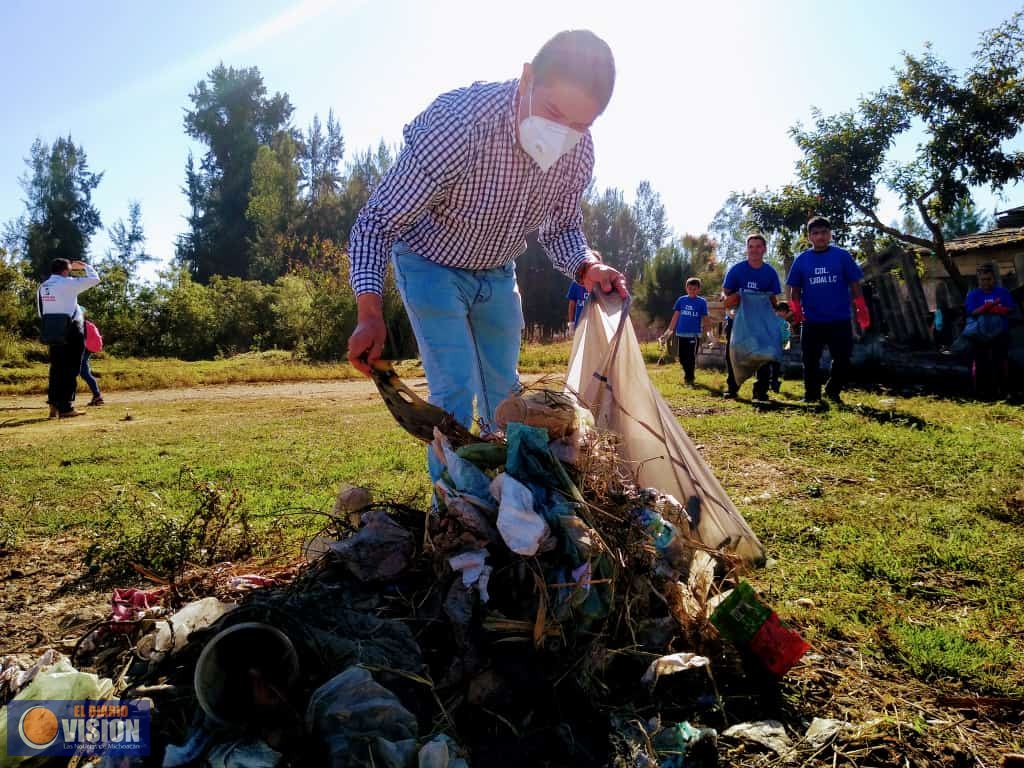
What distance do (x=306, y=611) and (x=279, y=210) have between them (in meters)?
40.3

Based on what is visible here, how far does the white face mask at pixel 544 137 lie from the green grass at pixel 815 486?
146 centimetres

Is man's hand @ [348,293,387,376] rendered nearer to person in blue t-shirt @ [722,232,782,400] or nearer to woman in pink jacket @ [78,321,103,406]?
person in blue t-shirt @ [722,232,782,400]

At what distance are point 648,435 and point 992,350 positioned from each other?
26.2 ft

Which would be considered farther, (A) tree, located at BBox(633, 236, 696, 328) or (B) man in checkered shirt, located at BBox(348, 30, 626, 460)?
(A) tree, located at BBox(633, 236, 696, 328)

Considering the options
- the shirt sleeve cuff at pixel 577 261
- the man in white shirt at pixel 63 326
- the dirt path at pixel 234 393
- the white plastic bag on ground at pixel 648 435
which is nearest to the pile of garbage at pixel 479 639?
the white plastic bag on ground at pixel 648 435

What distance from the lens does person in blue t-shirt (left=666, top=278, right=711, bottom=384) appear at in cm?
992

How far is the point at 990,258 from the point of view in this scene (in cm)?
1518

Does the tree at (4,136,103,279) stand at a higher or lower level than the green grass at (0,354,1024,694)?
higher

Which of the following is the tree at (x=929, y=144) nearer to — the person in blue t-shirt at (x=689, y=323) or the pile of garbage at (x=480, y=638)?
the person in blue t-shirt at (x=689, y=323)

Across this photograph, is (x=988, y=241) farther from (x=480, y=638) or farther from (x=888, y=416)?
(x=480, y=638)

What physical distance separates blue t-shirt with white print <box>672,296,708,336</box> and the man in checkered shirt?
741cm

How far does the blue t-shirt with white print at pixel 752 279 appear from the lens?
762 centimetres

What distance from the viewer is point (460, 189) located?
2.43 m

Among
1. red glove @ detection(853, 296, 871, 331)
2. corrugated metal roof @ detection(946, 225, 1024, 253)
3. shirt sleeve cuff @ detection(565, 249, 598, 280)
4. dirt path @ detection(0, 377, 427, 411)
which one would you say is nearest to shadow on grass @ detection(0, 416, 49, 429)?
dirt path @ detection(0, 377, 427, 411)
